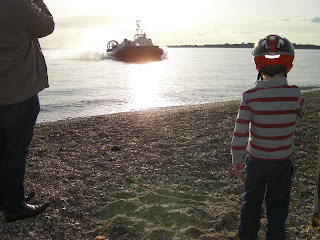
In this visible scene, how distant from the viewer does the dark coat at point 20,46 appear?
2338 mm

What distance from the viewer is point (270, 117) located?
7.06ft

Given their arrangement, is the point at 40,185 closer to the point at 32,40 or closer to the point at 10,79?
the point at 10,79

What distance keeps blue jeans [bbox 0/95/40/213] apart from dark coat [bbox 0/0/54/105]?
85 mm

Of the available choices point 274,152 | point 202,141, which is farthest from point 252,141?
point 202,141

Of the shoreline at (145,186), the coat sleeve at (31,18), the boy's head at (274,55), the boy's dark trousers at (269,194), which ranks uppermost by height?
the coat sleeve at (31,18)

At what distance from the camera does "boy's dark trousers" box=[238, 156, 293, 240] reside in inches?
86.6

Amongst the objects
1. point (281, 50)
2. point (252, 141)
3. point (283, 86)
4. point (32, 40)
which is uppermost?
point (32, 40)

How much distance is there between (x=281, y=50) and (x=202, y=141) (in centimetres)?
341

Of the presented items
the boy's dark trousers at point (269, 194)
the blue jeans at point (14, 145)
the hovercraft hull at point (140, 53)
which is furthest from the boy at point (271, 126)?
the hovercraft hull at point (140, 53)

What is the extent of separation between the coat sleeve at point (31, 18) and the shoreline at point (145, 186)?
1.70 meters

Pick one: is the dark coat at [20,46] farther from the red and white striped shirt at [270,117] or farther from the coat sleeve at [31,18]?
the red and white striped shirt at [270,117]

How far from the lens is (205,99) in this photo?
53.1 feet

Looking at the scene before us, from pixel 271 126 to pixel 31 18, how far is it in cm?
205

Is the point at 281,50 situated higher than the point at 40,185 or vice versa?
the point at 281,50
